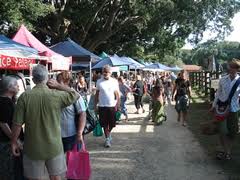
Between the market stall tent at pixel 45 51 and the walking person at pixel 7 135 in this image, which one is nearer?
the walking person at pixel 7 135

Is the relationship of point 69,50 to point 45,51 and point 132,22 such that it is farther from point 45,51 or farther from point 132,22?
point 132,22

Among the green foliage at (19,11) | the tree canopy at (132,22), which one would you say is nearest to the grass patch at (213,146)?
the green foliage at (19,11)

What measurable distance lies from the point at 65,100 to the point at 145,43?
3376 centimetres

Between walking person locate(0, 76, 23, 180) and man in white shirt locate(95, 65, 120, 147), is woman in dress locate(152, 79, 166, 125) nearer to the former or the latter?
man in white shirt locate(95, 65, 120, 147)

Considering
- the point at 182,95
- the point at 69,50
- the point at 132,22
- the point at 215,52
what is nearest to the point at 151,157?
the point at 182,95

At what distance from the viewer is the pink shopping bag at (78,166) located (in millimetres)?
5473

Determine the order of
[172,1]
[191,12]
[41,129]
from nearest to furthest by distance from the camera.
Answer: [41,129] → [172,1] → [191,12]

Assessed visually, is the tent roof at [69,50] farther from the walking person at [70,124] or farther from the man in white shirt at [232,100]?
the walking person at [70,124]

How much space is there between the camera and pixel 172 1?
29109 millimetres

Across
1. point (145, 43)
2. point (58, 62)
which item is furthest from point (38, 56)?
point (145, 43)

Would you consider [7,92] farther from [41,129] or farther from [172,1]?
[172,1]

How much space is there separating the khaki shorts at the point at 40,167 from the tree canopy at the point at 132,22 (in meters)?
18.7

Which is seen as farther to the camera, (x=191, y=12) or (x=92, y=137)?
(x=191, y=12)

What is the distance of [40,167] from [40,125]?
1.47ft
